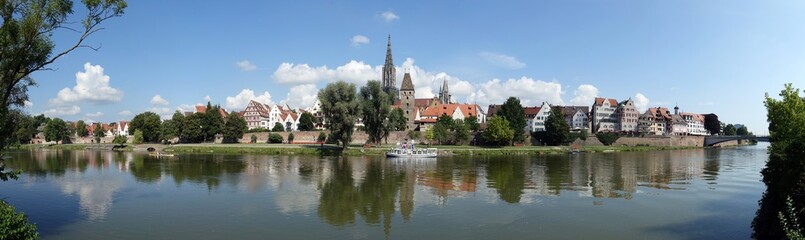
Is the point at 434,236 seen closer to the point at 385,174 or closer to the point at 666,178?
the point at 385,174

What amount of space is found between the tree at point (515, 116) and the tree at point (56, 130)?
326 feet

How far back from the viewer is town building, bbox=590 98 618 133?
12281cm

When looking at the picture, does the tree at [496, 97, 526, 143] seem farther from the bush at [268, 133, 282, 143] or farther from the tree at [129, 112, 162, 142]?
the tree at [129, 112, 162, 142]

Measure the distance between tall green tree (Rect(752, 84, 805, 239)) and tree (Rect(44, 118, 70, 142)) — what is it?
132547 millimetres

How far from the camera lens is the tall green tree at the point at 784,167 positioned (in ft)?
48.2

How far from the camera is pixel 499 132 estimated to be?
80.1 m

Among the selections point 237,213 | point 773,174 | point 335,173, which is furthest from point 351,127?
point 773,174

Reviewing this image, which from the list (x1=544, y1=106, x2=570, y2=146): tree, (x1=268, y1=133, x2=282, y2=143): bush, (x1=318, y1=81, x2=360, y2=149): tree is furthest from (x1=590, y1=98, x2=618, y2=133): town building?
(x1=318, y1=81, x2=360, y2=149): tree

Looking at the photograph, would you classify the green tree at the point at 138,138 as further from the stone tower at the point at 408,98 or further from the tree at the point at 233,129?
the stone tower at the point at 408,98

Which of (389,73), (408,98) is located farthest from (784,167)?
(389,73)

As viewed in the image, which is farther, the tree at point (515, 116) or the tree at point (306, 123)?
the tree at point (306, 123)

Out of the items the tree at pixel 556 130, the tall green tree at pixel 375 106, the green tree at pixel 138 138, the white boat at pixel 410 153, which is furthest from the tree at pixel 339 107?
the green tree at pixel 138 138

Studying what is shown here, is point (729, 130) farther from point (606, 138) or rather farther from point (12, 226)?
point (12, 226)

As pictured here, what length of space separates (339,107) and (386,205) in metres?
38.6
